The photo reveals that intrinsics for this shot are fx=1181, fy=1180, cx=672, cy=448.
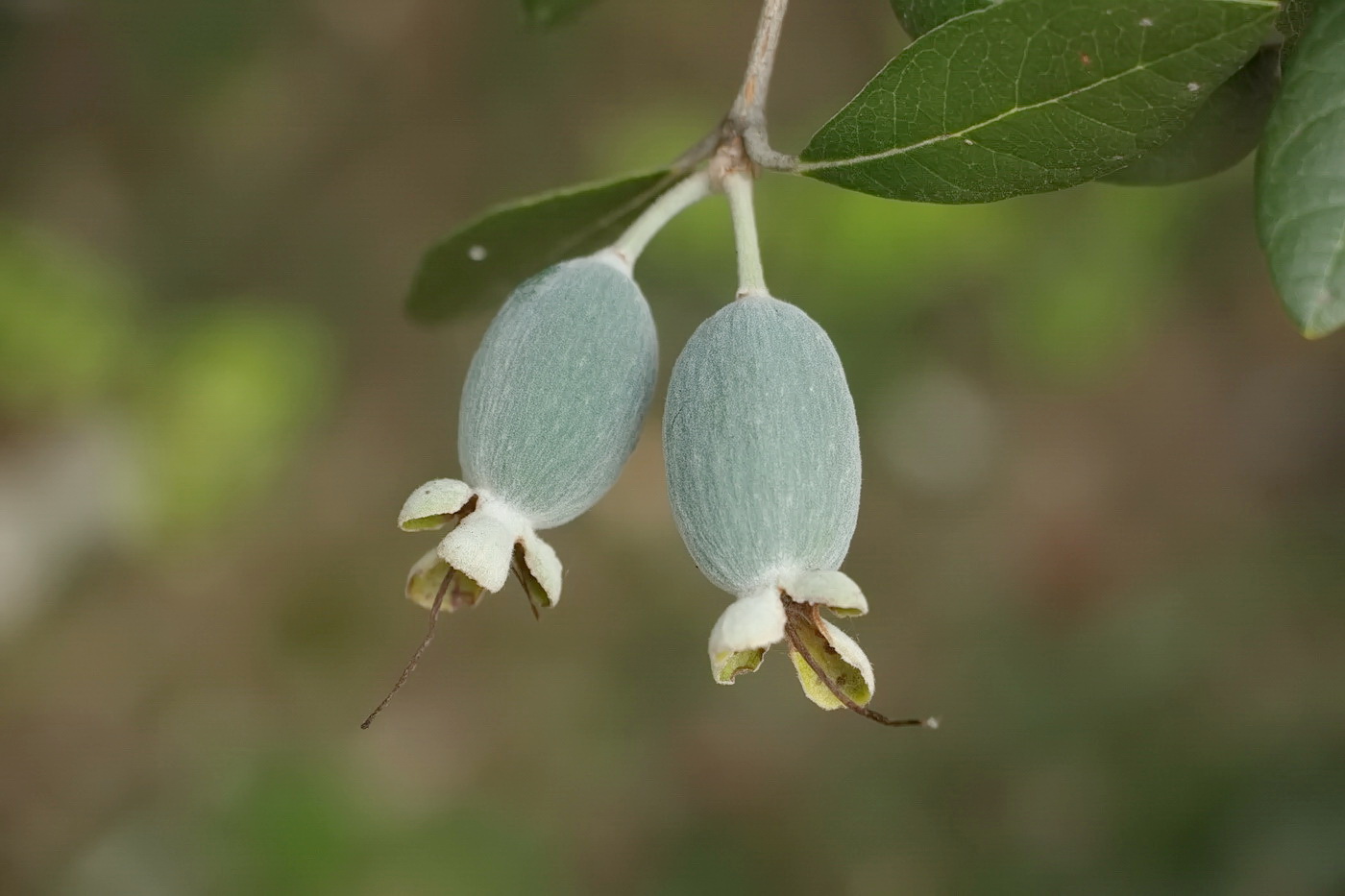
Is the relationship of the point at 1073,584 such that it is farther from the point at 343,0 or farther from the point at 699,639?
the point at 343,0

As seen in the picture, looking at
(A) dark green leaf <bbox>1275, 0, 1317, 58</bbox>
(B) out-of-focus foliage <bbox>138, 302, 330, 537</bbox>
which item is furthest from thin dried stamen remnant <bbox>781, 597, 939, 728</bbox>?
(B) out-of-focus foliage <bbox>138, 302, 330, 537</bbox>

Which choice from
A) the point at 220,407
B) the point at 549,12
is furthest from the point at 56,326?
the point at 549,12

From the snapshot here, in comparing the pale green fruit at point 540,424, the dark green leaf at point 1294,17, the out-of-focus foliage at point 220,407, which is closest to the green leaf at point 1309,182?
the dark green leaf at point 1294,17

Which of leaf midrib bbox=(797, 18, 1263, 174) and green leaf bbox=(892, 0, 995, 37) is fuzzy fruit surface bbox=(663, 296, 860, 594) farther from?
green leaf bbox=(892, 0, 995, 37)

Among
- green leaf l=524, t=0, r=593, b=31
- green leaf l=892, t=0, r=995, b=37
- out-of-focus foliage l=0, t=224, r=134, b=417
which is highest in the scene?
green leaf l=524, t=0, r=593, b=31

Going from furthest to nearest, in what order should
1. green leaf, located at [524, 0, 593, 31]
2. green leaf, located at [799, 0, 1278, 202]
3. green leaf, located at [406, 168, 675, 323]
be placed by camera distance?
1. green leaf, located at [524, 0, 593, 31]
2. green leaf, located at [406, 168, 675, 323]
3. green leaf, located at [799, 0, 1278, 202]

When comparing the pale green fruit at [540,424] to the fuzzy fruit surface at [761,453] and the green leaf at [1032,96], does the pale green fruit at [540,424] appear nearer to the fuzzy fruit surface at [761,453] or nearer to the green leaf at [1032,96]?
the fuzzy fruit surface at [761,453]

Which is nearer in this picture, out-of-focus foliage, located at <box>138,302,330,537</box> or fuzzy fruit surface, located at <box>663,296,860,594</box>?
fuzzy fruit surface, located at <box>663,296,860,594</box>
